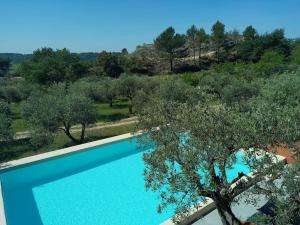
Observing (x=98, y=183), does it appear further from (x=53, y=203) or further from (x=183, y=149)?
A: (x=183, y=149)

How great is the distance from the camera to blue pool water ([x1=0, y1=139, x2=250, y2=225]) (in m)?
10.5

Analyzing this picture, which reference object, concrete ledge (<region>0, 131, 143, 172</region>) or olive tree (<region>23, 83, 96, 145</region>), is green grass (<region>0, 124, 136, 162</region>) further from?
concrete ledge (<region>0, 131, 143, 172</region>)

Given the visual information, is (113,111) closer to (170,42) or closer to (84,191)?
(84,191)

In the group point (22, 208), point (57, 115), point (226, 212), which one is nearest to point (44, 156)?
point (57, 115)

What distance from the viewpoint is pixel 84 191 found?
1248 cm

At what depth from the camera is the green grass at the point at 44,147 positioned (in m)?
15.6

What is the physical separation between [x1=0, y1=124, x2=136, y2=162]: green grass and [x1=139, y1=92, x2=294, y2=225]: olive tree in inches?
341

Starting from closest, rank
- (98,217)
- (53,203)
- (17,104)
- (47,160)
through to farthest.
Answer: (98,217) < (53,203) < (47,160) < (17,104)

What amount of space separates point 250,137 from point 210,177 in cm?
120

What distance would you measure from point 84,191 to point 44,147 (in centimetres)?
555

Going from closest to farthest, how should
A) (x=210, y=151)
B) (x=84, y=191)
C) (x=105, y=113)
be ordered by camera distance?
1. (x=210, y=151)
2. (x=84, y=191)
3. (x=105, y=113)

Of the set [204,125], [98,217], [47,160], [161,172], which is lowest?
[98,217]

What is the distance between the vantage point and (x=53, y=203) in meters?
11.6

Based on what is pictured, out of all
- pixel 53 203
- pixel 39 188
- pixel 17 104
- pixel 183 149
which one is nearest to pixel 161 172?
pixel 183 149
